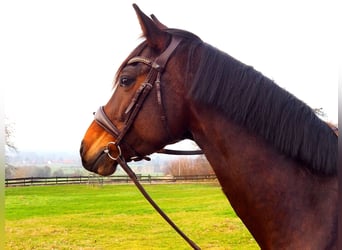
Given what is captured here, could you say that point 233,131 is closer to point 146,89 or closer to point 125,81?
point 146,89

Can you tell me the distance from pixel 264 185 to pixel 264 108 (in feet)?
1.36

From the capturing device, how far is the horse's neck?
181 centimetres

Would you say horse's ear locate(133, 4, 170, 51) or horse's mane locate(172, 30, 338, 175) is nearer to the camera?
horse's mane locate(172, 30, 338, 175)

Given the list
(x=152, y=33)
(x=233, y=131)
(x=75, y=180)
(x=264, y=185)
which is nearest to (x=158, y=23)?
(x=152, y=33)

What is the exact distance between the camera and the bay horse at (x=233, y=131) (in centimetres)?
183

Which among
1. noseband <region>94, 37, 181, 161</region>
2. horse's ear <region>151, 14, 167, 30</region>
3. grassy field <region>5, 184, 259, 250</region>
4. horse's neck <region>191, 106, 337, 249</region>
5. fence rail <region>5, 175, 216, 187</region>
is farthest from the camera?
fence rail <region>5, 175, 216, 187</region>

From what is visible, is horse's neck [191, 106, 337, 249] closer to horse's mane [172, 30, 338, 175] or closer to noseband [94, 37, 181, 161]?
horse's mane [172, 30, 338, 175]

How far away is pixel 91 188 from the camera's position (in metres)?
9.07

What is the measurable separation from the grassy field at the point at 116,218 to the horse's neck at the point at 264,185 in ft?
16.1

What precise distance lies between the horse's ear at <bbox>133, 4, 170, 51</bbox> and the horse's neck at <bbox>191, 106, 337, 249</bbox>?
1.63 feet

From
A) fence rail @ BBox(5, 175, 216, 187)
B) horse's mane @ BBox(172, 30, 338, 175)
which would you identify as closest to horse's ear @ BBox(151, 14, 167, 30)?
horse's mane @ BBox(172, 30, 338, 175)

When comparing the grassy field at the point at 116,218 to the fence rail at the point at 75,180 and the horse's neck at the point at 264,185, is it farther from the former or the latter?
the horse's neck at the point at 264,185

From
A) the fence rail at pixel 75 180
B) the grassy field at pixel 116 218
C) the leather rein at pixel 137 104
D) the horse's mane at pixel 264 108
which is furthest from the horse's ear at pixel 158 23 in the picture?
the fence rail at pixel 75 180

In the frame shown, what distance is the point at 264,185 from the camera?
1.90 meters
